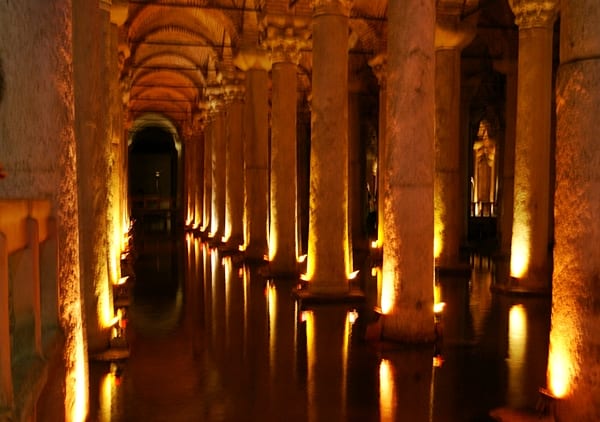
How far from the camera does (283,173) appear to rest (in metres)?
12.9

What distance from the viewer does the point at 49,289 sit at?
3.16 meters

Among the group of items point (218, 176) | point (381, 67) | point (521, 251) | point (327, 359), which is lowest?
point (327, 359)

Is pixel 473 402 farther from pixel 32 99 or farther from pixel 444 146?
pixel 444 146

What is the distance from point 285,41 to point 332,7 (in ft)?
11.1

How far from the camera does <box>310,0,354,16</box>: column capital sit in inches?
390

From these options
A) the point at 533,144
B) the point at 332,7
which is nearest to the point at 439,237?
the point at 533,144

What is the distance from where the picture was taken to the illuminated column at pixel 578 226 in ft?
14.3

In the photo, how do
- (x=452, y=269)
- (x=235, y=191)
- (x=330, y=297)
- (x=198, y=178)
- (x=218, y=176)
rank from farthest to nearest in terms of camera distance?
(x=198, y=178)
(x=218, y=176)
(x=235, y=191)
(x=452, y=269)
(x=330, y=297)

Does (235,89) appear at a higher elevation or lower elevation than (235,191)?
higher

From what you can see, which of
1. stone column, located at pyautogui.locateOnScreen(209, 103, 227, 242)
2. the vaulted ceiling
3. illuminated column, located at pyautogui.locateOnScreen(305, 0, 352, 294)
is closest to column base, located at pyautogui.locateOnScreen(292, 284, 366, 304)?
illuminated column, located at pyautogui.locateOnScreen(305, 0, 352, 294)

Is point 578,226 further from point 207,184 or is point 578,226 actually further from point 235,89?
point 207,184

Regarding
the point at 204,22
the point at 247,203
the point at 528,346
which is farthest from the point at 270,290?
the point at 204,22

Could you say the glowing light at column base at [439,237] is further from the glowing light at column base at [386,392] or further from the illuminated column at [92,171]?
the illuminated column at [92,171]

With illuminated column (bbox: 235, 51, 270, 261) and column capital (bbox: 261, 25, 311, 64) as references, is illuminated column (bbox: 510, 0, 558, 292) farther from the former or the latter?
illuminated column (bbox: 235, 51, 270, 261)
